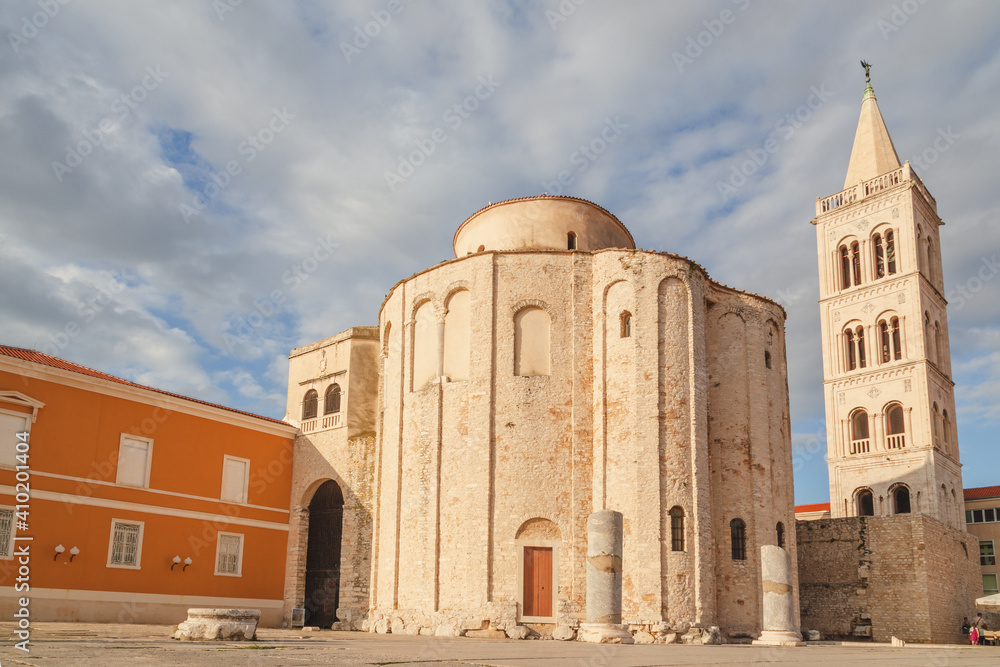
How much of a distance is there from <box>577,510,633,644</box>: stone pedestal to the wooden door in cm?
433

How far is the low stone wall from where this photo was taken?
85.9ft

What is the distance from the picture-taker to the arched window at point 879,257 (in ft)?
135

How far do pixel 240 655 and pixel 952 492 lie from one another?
3892cm

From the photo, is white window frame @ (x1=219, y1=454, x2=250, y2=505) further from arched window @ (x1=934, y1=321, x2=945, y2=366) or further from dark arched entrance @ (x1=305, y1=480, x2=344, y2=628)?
arched window @ (x1=934, y1=321, x2=945, y2=366)

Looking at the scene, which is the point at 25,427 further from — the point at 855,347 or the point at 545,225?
the point at 855,347

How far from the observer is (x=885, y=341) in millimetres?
40188

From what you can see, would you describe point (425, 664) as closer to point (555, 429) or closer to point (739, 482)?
point (555, 429)

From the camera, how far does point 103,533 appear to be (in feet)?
73.5

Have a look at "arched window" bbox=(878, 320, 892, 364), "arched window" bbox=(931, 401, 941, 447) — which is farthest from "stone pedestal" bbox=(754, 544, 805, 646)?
"arched window" bbox=(878, 320, 892, 364)

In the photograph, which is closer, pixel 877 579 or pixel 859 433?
pixel 877 579

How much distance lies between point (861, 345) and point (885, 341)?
122 cm

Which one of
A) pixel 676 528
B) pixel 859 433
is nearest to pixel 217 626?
pixel 676 528

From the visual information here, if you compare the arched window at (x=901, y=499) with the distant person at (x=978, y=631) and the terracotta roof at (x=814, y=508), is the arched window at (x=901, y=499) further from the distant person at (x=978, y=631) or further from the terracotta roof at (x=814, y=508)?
the terracotta roof at (x=814, y=508)

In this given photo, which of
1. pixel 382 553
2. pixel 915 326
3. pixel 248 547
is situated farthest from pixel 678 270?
pixel 915 326
